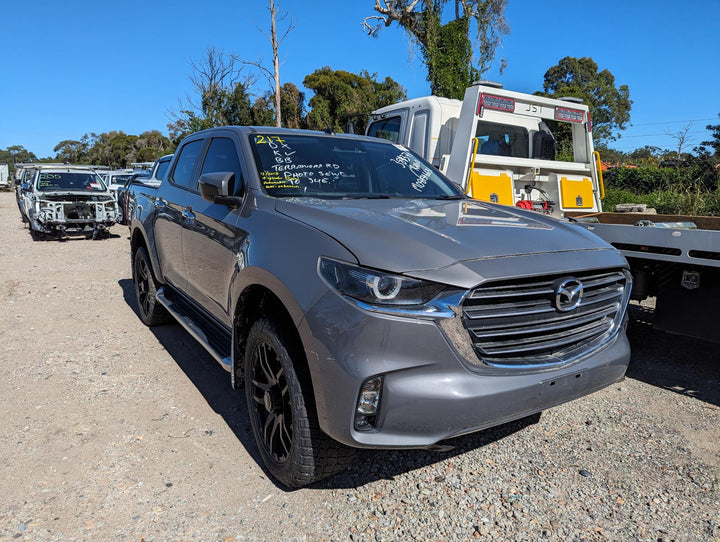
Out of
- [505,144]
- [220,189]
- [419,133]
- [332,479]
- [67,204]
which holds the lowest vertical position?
[332,479]

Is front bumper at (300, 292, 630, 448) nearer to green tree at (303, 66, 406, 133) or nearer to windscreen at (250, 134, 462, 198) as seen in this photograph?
windscreen at (250, 134, 462, 198)

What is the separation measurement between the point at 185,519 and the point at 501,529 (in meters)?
1.45

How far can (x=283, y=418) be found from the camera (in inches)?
103

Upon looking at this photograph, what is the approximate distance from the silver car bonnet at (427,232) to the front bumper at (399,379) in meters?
0.24

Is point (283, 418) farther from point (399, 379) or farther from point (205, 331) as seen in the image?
point (205, 331)

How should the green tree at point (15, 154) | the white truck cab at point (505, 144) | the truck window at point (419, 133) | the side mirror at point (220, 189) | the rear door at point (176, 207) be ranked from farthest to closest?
the green tree at point (15, 154) → the truck window at point (419, 133) → the white truck cab at point (505, 144) → the rear door at point (176, 207) → the side mirror at point (220, 189)

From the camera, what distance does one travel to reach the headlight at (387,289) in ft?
6.88

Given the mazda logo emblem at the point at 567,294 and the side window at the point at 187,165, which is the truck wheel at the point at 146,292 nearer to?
the side window at the point at 187,165

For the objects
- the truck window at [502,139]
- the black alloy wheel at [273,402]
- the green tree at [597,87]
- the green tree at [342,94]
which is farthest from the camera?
the green tree at [597,87]

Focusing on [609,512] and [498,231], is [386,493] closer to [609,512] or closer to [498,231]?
[609,512]

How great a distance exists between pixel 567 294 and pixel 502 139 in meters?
4.93

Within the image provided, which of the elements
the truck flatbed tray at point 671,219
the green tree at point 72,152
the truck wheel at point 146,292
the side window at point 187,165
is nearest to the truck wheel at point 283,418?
the side window at point 187,165

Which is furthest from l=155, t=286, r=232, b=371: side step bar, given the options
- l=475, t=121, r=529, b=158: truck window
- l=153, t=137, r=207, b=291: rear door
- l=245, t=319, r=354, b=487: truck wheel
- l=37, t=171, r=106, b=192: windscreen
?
l=37, t=171, r=106, b=192: windscreen

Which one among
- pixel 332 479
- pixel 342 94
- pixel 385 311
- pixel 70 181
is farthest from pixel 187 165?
pixel 342 94
